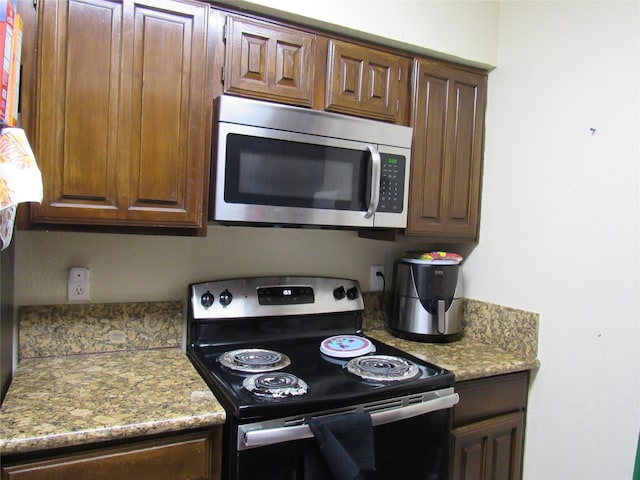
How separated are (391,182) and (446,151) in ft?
1.08

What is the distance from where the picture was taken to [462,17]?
5.82 feet

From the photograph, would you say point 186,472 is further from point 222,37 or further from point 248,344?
point 222,37

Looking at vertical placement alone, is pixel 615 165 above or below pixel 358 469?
above

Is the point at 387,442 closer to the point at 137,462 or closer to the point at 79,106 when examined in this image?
the point at 137,462

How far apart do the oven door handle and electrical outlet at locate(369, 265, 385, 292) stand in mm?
694

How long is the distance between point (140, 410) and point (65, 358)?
52cm

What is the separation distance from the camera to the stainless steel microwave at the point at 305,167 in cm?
136

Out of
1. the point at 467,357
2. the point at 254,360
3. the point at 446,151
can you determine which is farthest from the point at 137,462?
the point at 446,151

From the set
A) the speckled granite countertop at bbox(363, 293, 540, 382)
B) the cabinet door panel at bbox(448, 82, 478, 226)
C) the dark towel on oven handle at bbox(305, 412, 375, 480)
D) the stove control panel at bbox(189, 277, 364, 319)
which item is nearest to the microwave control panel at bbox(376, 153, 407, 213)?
the cabinet door panel at bbox(448, 82, 478, 226)

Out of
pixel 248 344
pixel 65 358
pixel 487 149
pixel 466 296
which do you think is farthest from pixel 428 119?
pixel 65 358

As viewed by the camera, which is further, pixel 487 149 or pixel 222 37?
pixel 487 149

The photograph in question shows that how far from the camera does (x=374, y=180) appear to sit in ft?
5.10

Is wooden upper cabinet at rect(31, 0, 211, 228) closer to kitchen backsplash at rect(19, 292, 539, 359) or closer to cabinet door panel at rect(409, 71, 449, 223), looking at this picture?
kitchen backsplash at rect(19, 292, 539, 359)

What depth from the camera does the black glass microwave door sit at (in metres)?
1.38
